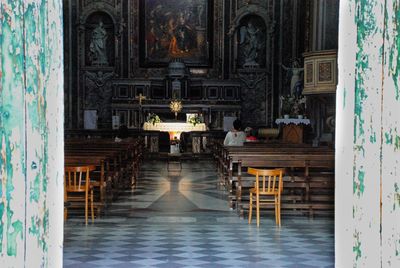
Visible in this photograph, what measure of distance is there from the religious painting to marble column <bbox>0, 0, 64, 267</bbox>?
22535mm

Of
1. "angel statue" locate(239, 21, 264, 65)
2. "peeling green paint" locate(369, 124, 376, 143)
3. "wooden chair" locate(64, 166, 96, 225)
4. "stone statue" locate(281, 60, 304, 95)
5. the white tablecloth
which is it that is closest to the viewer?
"peeling green paint" locate(369, 124, 376, 143)

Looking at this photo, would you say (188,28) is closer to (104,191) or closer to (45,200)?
(104,191)

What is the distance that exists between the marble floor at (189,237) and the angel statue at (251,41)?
14278 mm

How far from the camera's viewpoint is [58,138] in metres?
2.64

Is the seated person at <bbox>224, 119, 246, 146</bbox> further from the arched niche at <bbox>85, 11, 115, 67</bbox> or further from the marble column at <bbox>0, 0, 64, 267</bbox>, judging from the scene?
the arched niche at <bbox>85, 11, 115, 67</bbox>

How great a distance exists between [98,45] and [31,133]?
2293 centimetres

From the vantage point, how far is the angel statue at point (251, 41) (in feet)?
81.8

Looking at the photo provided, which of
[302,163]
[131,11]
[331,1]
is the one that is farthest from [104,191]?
[131,11]

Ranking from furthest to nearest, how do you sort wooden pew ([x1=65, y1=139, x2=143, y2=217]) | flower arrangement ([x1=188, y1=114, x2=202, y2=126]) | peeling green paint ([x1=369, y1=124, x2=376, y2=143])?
1. flower arrangement ([x1=188, y1=114, x2=202, y2=126])
2. wooden pew ([x1=65, y1=139, x2=143, y2=217])
3. peeling green paint ([x1=369, y1=124, x2=376, y2=143])

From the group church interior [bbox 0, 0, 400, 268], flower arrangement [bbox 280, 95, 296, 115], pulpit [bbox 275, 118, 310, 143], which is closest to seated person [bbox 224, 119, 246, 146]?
church interior [bbox 0, 0, 400, 268]

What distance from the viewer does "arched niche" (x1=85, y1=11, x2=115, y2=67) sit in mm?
24688

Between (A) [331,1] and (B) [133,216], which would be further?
(A) [331,1]

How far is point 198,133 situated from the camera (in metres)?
21.4

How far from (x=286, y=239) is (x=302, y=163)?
2.00 m
